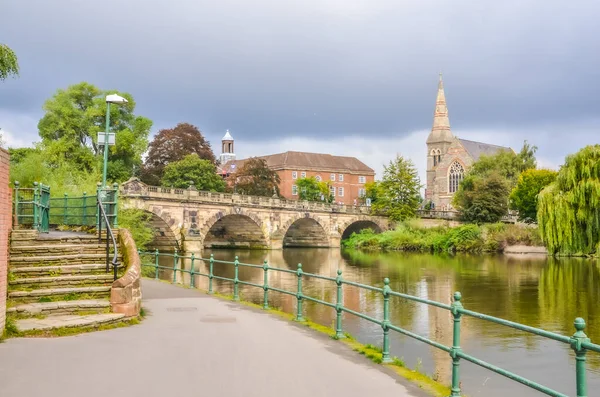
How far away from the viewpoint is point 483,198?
60812 mm

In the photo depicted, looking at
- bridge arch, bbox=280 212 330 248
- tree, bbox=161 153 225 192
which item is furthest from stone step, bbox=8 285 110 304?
bridge arch, bbox=280 212 330 248

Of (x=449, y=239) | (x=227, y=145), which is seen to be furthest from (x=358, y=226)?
(x=227, y=145)

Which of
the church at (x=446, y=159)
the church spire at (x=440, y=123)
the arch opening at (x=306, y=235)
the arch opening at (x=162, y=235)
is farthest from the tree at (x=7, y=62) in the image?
the church spire at (x=440, y=123)

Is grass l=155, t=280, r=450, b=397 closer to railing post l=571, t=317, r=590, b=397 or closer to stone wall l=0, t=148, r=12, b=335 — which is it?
railing post l=571, t=317, r=590, b=397

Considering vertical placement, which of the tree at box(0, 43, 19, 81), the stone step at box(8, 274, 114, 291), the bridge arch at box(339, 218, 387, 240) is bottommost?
the stone step at box(8, 274, 114, 291)

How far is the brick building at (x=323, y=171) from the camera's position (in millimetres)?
98375

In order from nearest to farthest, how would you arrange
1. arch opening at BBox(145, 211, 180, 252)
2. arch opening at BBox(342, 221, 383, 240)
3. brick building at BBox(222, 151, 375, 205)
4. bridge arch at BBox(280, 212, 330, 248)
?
arch opening at BBox(145, 211, 180, 252) < bridge arch at BBox(280, 212, 330, 248) < arch opening at BBox(342, 221, 383, 240) < brick building at BBox(222, 151, 375, 205)

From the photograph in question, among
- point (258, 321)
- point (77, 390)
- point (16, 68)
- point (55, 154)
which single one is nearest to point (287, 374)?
point (77, 390)

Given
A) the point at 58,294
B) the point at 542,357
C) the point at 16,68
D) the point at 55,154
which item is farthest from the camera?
the point at 55,154

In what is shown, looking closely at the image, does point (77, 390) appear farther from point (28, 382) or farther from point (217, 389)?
point (217, 389)

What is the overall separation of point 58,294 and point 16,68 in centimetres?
744

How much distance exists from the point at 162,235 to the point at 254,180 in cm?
2228

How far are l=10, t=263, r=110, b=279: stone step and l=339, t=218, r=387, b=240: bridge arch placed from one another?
175 feet

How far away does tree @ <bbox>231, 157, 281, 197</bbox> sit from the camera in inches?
2758
